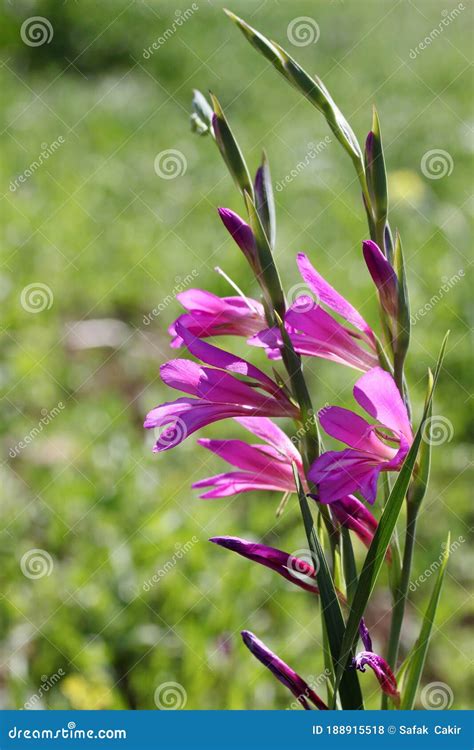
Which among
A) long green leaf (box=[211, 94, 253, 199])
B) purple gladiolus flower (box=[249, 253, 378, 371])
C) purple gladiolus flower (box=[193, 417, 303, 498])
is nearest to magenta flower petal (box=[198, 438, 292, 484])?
purple gladiolus flower (box=[193, 417, 303, 498])

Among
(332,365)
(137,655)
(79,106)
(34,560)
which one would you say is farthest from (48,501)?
(79,106)

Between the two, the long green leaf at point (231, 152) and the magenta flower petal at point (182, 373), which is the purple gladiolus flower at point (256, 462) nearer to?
the magenta flower petal at point (182, 373)

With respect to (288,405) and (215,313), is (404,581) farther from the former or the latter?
(215,313)

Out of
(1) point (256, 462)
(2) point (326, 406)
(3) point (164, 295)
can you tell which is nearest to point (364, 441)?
(2) point (326, 406)

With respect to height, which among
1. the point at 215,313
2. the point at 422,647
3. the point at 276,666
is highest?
the point at 215,313

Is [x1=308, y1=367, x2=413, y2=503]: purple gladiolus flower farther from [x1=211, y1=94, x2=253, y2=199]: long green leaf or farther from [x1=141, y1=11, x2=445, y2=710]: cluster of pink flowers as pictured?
[x1=211, y1=94, x2=253, y2=199]: long green leaf
